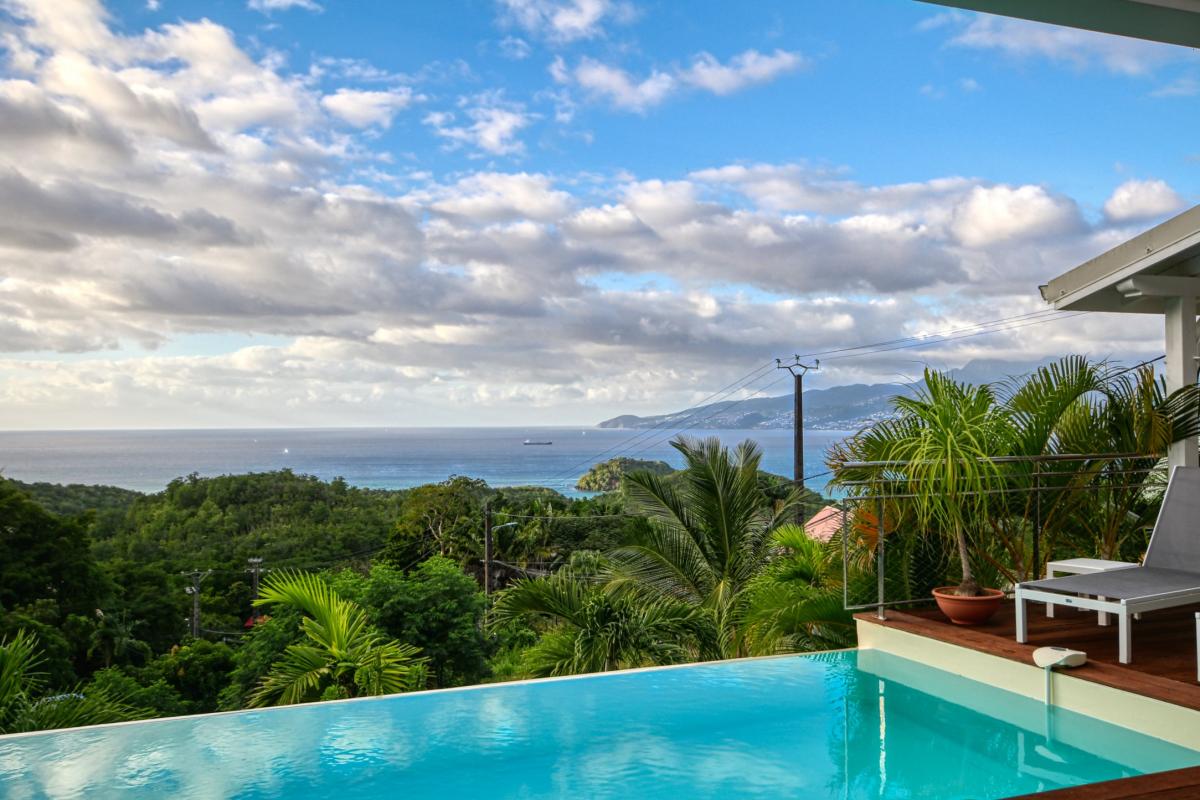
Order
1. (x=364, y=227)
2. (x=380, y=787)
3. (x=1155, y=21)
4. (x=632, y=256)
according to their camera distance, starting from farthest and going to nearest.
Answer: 1. (x=364, y=227)
2. (x=632, y=256)
3. (x=380, y=787)
4. (x=1155, y=21)

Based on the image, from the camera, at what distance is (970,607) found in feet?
19.2

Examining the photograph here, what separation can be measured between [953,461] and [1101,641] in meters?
1.37

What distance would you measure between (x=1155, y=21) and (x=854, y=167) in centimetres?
5139

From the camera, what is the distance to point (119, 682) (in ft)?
49.2

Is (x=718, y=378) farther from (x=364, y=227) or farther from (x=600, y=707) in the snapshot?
(x=600, y=707)

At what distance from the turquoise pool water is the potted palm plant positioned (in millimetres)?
613

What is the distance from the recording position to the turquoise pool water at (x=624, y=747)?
4230mm

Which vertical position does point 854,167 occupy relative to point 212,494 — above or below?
above

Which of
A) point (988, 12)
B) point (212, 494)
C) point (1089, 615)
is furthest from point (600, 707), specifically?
point (212, 494)

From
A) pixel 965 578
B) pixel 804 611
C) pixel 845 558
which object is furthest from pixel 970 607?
pixel 804 611

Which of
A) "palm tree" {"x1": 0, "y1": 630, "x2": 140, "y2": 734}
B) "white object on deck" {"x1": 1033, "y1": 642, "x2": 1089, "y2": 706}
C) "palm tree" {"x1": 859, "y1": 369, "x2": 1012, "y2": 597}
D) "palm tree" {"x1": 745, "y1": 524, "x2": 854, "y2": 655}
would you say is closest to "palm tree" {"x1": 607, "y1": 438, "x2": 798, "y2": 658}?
"palm tree" {"x1": 745, "y1": 524, "x2": 854, "y2": 655}

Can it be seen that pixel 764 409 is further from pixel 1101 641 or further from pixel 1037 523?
pixel 1101 641

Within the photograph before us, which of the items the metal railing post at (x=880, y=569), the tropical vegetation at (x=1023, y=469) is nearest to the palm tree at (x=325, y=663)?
the metal railing post at (x=880, y=569)

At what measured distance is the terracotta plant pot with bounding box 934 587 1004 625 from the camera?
5.85m
